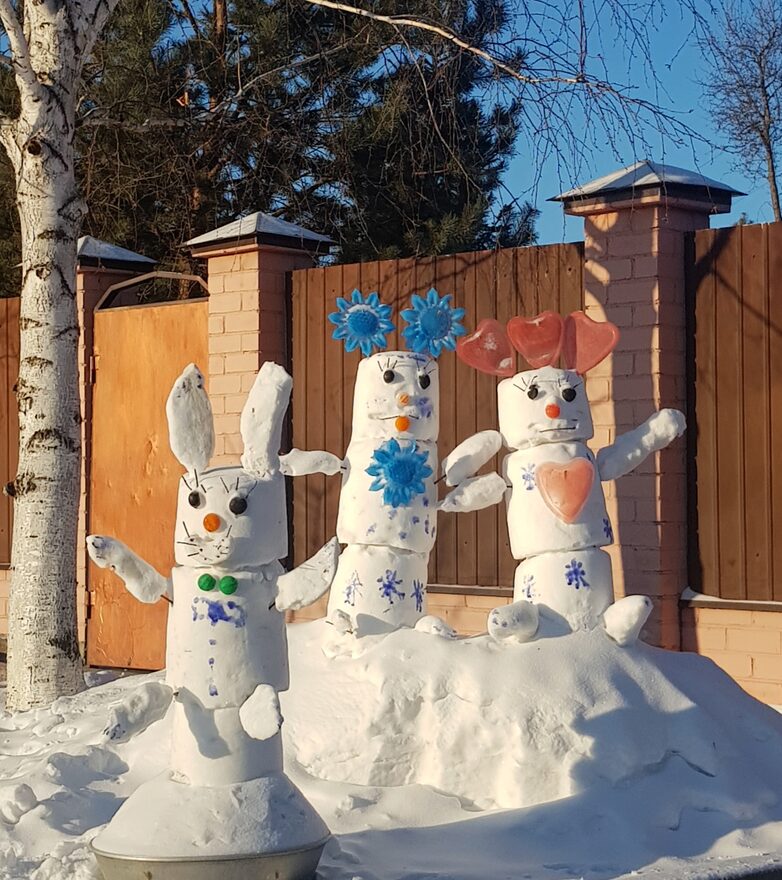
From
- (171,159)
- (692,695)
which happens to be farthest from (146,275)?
(692,695)

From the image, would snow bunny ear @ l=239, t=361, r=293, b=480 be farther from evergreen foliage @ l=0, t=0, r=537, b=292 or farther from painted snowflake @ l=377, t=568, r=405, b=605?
evergreen foliage @ l=0, t=0, r=537, b=292

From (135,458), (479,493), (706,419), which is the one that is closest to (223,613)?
(479,493)

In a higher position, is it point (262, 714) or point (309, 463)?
point (309, 463)

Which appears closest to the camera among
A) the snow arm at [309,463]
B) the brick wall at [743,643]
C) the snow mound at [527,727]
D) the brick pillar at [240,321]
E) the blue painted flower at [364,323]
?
the snow mound at [527,727]

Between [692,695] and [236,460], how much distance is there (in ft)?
13.1

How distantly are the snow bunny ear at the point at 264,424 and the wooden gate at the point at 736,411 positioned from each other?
3.27 m

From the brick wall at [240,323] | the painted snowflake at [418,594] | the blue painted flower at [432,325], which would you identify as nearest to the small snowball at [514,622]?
the painted snowflake at [418,594]

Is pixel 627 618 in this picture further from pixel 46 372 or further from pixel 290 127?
pixel 290 127

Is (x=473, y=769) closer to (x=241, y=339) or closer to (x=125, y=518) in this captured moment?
(x=241, y=339)

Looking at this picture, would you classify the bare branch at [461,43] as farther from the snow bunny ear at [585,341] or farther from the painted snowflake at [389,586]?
the painted snowflake at [389,586]

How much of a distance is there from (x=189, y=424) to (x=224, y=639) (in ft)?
2.49

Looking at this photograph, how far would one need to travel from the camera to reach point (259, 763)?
496 cm

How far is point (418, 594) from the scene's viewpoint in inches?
260

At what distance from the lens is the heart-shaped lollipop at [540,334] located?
668 cm
